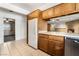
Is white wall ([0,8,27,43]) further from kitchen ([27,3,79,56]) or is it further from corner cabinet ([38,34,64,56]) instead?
corner cabinet ([38,34,64,56])

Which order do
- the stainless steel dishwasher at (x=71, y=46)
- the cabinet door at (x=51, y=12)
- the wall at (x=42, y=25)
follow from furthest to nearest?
the wall at (x=42, y=25), the cabinet door at (x=51, y=12), the stainless steel dishwasher at (x=71, y=46)

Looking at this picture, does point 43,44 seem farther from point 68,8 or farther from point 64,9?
point 68,8

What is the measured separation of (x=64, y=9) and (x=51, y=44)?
116cm

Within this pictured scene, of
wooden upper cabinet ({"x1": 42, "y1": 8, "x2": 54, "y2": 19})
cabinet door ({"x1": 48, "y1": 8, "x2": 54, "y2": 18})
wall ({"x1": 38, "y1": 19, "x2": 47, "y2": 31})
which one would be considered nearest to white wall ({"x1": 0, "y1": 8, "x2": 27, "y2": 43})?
wall ({"x1": 38, "y1": 19, "x2": 47, "y2": 31})

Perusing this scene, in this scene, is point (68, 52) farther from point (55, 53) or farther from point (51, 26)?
point (51, 26)

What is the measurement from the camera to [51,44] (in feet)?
9.30

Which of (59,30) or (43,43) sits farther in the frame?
(59,30)

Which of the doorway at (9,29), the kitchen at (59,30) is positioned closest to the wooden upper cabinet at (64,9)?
the kitchen at (59,30)

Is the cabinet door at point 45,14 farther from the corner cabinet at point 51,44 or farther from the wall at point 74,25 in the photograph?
the wall at point 74,25

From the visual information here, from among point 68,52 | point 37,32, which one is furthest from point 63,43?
point 37,32

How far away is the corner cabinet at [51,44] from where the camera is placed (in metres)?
2.42

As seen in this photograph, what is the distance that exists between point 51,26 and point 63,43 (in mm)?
1643

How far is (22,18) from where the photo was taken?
686cm

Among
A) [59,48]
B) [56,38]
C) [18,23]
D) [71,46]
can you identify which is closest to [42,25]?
[56,38]
